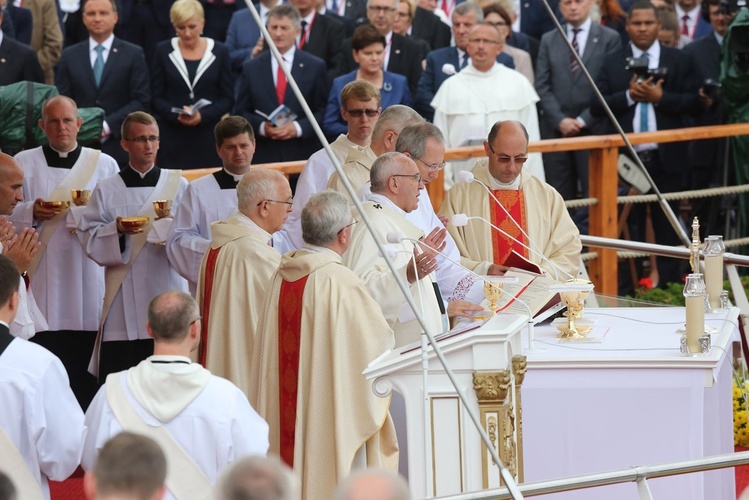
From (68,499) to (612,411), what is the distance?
267cm

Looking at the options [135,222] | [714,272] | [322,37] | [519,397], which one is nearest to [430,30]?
[322,37]

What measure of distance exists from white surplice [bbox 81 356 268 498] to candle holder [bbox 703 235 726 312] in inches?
123

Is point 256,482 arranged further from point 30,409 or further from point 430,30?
point 430,30

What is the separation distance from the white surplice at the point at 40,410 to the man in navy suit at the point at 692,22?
8292mm

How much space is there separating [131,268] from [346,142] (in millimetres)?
1401

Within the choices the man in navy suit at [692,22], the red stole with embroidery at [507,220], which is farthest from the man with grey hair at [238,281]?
the man in navy suit at [692,22]

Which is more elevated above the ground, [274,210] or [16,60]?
[16,60]

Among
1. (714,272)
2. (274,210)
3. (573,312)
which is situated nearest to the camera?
(573,312)

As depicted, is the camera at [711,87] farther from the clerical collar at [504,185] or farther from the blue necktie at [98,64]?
the blue necktie at [98,64]

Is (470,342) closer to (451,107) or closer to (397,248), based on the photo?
(397,248)

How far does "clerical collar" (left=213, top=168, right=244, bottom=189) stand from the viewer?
7.54 m

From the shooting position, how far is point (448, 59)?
10.4 meters

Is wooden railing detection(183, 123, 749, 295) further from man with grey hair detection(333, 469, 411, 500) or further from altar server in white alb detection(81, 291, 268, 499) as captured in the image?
man with grey hair detection(333, 469, 411, 500)

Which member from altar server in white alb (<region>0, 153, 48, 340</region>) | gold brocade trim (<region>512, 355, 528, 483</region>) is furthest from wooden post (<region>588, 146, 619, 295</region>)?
gold brocade trim (<region>512, 355, 528, 483</region>)
